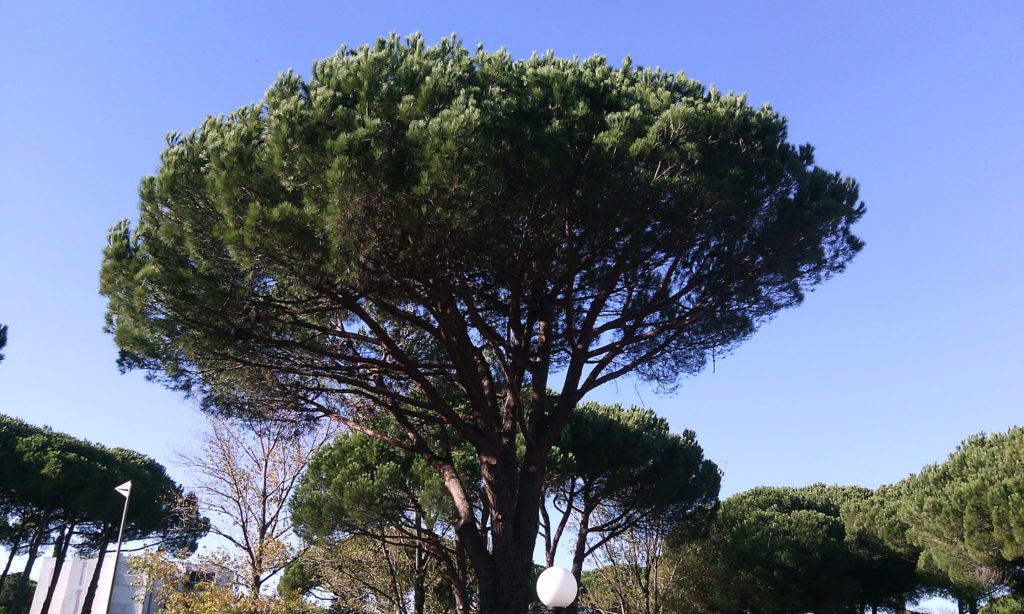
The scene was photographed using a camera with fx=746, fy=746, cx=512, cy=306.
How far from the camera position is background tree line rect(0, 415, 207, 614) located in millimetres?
18281

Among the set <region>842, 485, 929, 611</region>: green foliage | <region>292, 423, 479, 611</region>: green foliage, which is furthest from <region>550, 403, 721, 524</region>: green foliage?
<region>842, 485, 929, 611</region>: green foliage

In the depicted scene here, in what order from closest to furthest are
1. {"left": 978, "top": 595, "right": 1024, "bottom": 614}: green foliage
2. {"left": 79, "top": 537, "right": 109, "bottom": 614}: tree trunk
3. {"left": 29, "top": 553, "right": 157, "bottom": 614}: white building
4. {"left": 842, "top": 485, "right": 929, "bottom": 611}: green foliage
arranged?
{"left": 978, "top": 595, "right": 1024, "bottom": 614}: green foliage, {"left": 842, "top": 485, "right": 929, "bottom": 611}: green foliage, {"left": 79, "top": 537, "right": 109, "bottom": 614}: tree trunk, {"left": 29, "top": 553, "right": 157, "bottom": 614}: white building

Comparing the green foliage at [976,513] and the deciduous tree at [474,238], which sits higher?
the deciduous tree at [474,238]

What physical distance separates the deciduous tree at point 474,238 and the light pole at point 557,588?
9.28ft

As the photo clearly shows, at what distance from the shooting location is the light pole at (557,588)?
488 cm

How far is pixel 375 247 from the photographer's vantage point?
673 cm

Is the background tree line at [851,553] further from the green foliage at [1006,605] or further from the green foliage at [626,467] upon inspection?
the green foliage at [626,467]

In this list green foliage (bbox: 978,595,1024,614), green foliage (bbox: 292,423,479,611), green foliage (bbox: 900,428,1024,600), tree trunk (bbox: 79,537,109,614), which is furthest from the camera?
tree trunk (bbox: 79,537,109,614)

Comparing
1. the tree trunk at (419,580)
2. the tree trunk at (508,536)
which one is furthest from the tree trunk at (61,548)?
the tree trunk at (508,536)

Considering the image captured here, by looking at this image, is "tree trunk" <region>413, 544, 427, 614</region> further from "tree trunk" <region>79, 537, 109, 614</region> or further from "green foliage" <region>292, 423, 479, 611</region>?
"tree trunk" <region>79, 537, 109, 614</region>

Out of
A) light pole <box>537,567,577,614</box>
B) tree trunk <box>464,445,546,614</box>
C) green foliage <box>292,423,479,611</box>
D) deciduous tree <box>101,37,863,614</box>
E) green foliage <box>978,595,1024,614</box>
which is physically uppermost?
deciduous tree <box>101,37,863,614</box>

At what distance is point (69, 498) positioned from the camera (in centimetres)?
1911

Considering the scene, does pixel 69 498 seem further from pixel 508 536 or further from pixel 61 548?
pixel 508 536

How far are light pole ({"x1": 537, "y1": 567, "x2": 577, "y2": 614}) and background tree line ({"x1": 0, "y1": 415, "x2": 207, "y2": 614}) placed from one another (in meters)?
14.6
